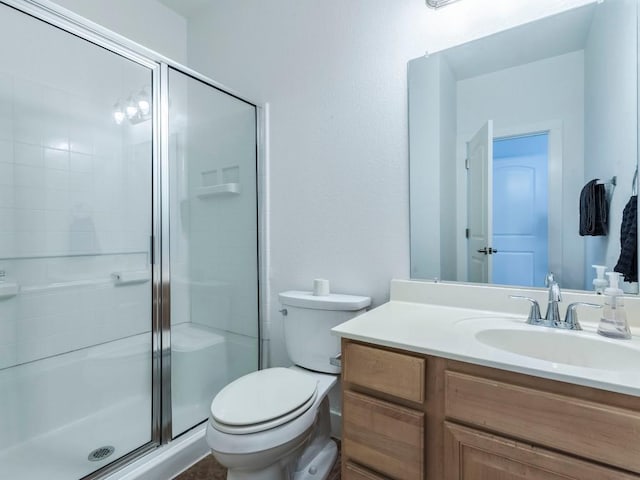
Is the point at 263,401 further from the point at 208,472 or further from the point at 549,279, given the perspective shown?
the point at 549,279

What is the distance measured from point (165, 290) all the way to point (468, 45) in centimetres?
166

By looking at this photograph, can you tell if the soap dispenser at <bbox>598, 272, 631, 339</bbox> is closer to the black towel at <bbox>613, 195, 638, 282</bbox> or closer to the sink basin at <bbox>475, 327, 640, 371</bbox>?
the sink basin at <bbox>475, 327, 640, 371</bbox>

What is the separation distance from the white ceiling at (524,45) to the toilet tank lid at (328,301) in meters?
1.03

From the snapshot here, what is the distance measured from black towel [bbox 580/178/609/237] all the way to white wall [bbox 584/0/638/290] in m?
0.02

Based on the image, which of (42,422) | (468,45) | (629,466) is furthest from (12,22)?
(629,466)

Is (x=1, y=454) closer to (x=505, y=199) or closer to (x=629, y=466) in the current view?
(x=629, y=466)

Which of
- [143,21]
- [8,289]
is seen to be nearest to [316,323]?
[8,289]

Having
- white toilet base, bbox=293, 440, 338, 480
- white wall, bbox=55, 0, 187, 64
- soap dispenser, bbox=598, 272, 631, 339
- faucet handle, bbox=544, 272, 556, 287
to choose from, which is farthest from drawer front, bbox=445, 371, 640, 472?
white wall, bbox=55, 0, 187, 64

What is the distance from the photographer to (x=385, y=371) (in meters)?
0.95

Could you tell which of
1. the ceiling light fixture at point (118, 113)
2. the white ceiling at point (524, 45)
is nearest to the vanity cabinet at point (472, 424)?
the white ceiling at point (524, 45)

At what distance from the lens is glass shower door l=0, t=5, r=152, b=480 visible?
1474 mm

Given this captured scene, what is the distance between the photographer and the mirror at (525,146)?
1110mm

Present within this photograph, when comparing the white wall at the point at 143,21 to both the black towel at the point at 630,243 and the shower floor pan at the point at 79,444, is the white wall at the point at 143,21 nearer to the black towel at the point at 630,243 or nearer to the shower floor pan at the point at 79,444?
the shower floor pan at the point at 79,444

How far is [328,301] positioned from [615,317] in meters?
0.96
